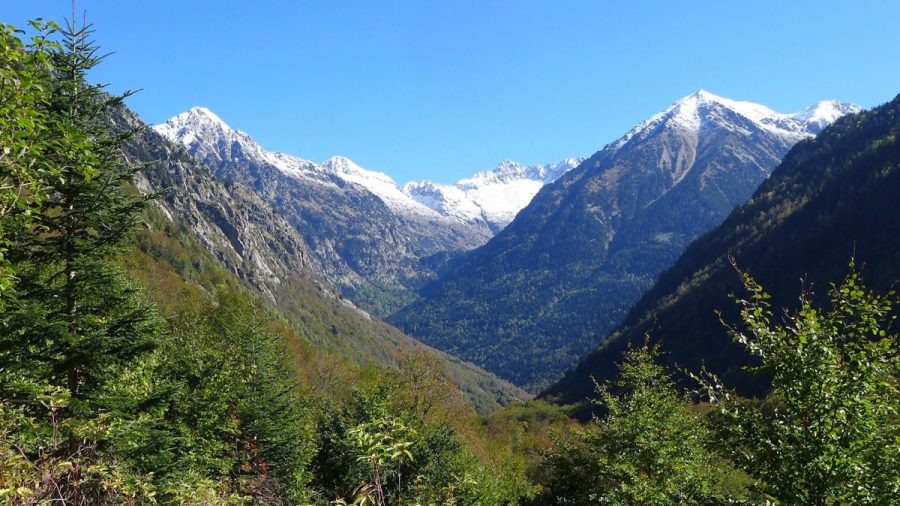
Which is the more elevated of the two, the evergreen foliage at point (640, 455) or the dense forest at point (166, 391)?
the dense forest at point (166, 391)

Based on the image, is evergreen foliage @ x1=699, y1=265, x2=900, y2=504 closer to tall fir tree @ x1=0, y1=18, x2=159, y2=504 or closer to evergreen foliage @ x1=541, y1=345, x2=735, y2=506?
evergreen foliage @ x1=541, y1=345, x2=735, y2=506

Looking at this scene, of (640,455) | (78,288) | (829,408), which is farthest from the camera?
(640,455)

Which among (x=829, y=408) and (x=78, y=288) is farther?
(x=78, y=288)

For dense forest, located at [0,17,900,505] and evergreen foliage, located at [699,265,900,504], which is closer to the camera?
dense forest, located at [0,17,900,505]

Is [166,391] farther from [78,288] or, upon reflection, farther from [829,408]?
[829,408]

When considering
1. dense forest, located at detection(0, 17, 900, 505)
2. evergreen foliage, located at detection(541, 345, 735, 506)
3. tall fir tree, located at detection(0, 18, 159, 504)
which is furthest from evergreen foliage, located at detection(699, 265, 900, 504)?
tall fir tree, located at detection(0, 18, 159, 504)

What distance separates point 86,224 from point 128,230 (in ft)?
3.52

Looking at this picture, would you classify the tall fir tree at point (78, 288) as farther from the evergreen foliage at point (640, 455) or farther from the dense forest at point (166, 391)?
the evergreen foliage at point (640, 455)

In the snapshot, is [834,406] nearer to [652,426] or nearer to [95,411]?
[652,426]

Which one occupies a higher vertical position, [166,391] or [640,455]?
[166,391]

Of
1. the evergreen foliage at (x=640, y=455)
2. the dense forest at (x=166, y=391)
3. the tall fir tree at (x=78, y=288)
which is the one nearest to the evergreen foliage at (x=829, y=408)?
the dense forest at (x=166, y=391)

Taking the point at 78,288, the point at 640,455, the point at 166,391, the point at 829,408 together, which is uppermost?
the point at 78,288

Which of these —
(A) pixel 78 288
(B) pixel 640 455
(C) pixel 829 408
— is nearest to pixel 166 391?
(A) pixel 78 288

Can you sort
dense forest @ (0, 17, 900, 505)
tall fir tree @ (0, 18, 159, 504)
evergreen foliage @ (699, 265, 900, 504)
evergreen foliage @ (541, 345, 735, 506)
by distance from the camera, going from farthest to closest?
evergreen foliage @ (541, 345, 735, 506)
tall fir tree @ (0, 18, 159, 504)
evergreen foliage @ (699, 265, 900, 504)
dense forest @ (0, 17, 900, 505)
